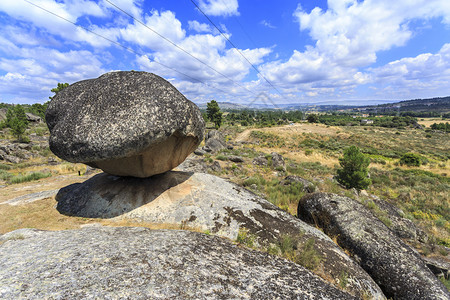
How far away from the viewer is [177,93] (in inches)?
283

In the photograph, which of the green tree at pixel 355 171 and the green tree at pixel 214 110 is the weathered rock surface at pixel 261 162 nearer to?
the green tree at pixel 355 171

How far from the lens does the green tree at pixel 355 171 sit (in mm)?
18656

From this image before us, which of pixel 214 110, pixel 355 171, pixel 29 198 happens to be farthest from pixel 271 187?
pixel 214 110

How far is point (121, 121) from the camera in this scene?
6.13 meters

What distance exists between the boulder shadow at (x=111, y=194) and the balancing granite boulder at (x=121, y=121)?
3.93 ft

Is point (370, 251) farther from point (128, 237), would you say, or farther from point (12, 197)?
point (12, 197)

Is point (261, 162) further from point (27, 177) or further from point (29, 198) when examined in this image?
point (27, 177)

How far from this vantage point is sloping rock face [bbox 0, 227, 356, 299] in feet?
11.3

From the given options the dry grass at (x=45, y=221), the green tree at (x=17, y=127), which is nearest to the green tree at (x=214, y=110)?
the green tree at (x=17, y=127)

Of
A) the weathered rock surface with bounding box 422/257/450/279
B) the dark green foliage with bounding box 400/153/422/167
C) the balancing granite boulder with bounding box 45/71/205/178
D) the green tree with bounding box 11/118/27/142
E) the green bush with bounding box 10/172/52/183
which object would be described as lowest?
the dark green foliage with bounding box 400/153/422/167

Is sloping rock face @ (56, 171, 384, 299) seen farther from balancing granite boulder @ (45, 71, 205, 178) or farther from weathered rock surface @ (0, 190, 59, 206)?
balancing granite boulder @ (45, 71, 205, 178)

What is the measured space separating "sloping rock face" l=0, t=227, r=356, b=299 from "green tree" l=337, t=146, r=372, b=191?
1691 centimetres

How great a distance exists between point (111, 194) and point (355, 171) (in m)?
20.2

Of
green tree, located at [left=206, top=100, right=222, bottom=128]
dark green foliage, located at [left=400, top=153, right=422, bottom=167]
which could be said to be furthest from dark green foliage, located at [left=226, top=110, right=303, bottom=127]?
dark green foliage, located at [left=400, top=153, right=422, bottom=167]
